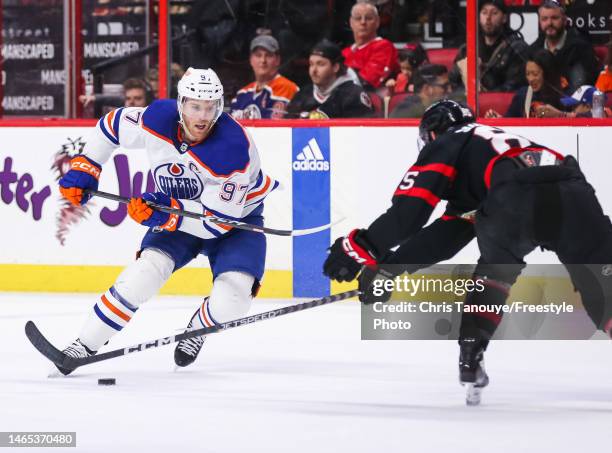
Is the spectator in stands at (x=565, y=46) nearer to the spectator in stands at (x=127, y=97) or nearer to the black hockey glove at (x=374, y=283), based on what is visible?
the spectator in stands at (x=127, y=97)

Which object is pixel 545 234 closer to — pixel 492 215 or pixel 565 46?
pixel 492 215

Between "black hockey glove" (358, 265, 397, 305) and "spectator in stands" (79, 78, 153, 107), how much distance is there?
128 inches

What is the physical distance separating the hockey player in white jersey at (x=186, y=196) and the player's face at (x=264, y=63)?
2.07 m

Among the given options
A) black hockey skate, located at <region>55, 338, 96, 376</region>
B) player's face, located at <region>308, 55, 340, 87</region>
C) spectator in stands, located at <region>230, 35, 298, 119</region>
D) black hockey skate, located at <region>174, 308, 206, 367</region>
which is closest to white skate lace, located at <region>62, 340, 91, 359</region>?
black hockey skate, located at <region>55, 338, 96, 376</region>

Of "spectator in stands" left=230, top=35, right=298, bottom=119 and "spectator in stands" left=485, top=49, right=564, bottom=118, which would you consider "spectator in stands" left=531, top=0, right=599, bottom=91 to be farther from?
"spectator in stands" left=230, top=35, right=298, bottom=119

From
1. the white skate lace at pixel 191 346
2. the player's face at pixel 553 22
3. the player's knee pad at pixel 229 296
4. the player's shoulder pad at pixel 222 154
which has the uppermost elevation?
the player's face at pixel 553 22

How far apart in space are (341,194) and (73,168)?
2.07 m

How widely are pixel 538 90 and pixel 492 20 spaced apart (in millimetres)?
396

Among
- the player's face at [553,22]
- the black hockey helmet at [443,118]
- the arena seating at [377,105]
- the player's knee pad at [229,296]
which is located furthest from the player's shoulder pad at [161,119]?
the player's face at [553,22]

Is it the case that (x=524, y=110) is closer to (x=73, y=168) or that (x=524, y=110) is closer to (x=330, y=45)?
(x=330, y=45)

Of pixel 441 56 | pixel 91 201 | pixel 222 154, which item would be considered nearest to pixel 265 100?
pixel 441 56

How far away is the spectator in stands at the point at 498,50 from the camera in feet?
20.1

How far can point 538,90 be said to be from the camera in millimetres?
6117

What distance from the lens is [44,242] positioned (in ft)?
21.8
